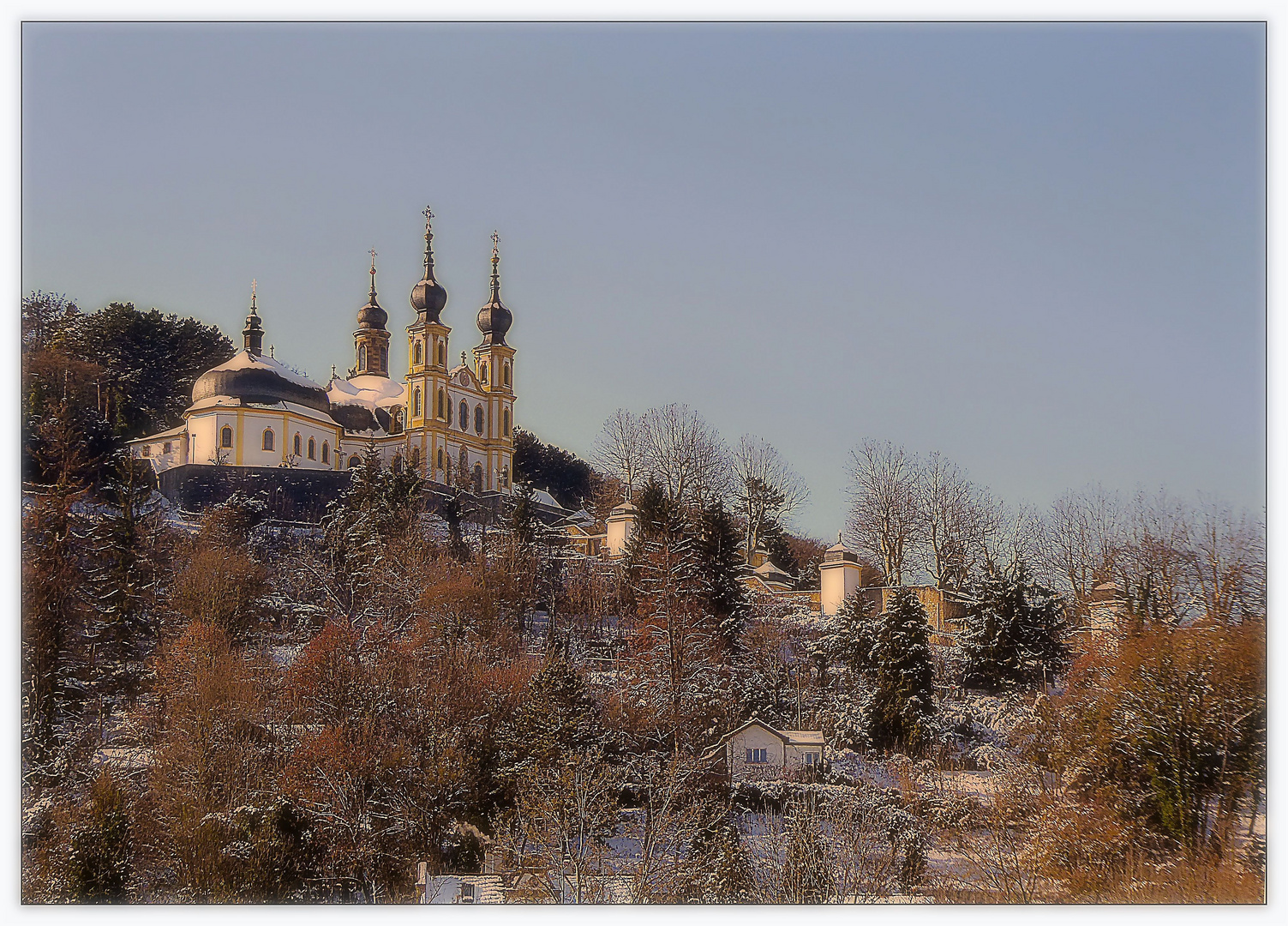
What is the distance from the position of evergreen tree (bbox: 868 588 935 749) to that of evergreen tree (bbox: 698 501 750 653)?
128 centimetres

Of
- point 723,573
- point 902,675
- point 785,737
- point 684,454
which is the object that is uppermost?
point 684,454

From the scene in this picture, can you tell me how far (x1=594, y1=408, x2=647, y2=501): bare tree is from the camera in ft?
31.1

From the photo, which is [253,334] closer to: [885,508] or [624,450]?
[624,450]

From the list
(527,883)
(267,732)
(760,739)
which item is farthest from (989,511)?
(267,732)

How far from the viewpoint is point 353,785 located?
303 inches

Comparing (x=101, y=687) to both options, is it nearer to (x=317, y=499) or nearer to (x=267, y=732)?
(x=267, y=732)

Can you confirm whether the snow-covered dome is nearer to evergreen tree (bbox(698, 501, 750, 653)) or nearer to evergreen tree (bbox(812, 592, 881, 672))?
evergreen tree (bbox(698, 501, 750, 653))

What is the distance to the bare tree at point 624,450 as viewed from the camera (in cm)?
949

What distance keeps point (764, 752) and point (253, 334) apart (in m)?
5.41

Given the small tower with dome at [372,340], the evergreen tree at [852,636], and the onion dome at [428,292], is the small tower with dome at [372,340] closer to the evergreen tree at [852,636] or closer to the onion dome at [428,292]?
the onion dome at [428,292]

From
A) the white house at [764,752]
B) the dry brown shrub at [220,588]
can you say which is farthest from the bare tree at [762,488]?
the dry brown shrub at [220,588]

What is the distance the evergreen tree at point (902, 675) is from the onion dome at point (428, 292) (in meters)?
4.87

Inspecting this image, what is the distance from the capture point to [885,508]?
1091 centimetres

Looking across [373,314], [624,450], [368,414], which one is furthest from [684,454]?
[368,414]
